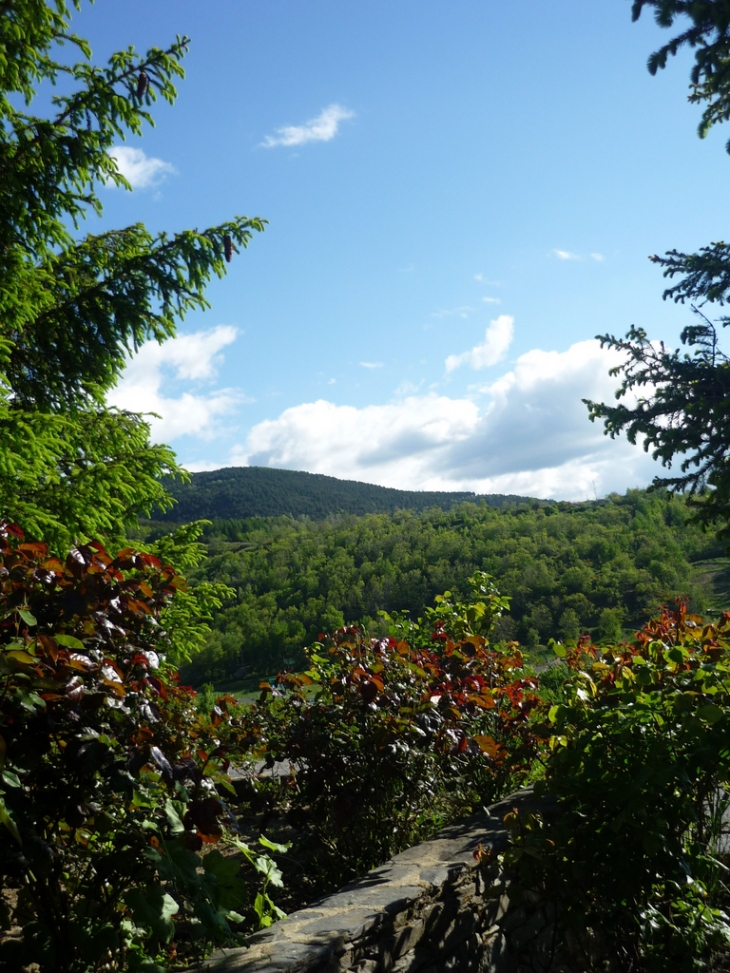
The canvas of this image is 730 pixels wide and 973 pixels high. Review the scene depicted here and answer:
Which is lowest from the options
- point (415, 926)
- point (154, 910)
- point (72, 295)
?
point (415, 926)

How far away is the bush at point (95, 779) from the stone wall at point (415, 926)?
5.4 inches

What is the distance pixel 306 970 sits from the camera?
6.18 ft

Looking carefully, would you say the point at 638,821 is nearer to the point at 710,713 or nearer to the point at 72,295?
the point at 710,713

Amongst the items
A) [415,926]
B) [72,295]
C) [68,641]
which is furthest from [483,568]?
[68,641]

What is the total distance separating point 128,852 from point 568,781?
164 cm

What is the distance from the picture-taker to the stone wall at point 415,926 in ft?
6.48

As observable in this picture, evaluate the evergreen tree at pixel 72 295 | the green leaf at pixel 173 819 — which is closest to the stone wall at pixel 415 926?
the green leaf at pixel 173 819

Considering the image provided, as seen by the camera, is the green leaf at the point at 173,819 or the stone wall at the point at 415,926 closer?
the green leaf at the point at 173,819

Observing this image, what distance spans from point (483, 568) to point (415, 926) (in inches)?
1290

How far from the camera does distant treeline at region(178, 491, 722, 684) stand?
41.3 meters

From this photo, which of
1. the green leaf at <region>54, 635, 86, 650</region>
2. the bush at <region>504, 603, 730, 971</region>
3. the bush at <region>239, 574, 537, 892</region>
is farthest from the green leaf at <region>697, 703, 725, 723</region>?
the green leaf at <region>54, 635, 86, 650</region>

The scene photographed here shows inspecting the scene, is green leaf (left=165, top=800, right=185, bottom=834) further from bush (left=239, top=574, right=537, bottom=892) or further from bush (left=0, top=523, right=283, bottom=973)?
bush (left=239, top=574, right=537, bottom=892)

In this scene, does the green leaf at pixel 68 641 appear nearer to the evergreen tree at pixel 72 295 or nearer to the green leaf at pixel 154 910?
the green leaf at pixel 154 910

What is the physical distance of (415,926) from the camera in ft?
7.78
